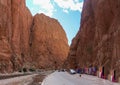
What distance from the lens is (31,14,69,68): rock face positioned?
154 m

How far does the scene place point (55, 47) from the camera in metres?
171

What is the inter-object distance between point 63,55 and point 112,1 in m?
115

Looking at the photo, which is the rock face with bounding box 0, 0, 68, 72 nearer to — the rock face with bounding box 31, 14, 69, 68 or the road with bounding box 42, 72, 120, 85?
the rock face with bounding box 31, 14, 69, 68

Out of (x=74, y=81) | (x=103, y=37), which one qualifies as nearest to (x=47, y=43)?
(x=103, y=37)

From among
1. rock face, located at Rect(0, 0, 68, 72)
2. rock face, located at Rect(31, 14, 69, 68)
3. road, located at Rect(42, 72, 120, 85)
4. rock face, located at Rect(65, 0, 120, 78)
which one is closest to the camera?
road, located at Rect(42, 72, 120, 85)

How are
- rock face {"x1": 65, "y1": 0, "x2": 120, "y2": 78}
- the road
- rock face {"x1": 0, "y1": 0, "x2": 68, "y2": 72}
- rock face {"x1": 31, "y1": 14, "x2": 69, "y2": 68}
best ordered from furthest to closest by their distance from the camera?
rock face {"x1": 31, "y1": 14, "x2": 69, "y2": 68}, rock face {"x1": 0, "y1": 0, "x2": 68, "y2": 72}, rock face {"x1": 65, "y1": 0, "x2": 120, "y2": 78}, the road

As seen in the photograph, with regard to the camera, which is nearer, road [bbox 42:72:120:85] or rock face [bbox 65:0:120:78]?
road [bbox 42:72:120:85]

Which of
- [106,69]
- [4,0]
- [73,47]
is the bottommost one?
[106,69]

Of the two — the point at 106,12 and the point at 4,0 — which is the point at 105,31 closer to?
the point at 106,12

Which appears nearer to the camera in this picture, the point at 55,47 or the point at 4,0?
the point at 4,0

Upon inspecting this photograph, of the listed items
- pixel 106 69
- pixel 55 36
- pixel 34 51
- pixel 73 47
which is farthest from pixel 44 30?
pixel 106 69

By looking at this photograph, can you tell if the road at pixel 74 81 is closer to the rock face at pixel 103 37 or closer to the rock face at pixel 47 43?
the rock face at pixel 103 37

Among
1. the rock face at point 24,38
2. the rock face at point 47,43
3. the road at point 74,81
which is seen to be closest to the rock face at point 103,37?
the road at point 74,81

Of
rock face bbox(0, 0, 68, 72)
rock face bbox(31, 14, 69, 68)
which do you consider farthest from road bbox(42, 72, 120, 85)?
rock face bbox(31, 14, 69, 68)
